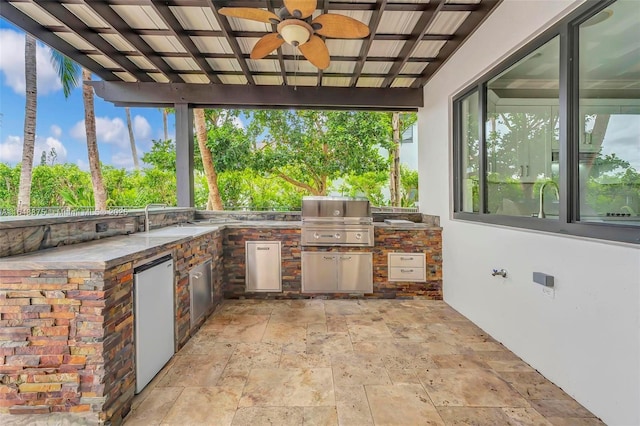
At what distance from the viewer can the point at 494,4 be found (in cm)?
236

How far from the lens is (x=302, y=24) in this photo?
6.83ft

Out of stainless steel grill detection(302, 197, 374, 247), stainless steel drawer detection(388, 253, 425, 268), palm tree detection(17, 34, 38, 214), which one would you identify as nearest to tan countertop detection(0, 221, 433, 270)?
stainless steel grill detection(302, 197, 374, 247)

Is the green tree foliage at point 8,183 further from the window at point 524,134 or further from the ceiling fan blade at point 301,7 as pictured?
the window at point 524,134

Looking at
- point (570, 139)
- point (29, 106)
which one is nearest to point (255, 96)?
point (570, 139)

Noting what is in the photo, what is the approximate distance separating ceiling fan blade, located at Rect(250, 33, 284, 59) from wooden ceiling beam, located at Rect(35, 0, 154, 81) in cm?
175

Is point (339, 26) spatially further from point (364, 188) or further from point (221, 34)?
point (364, 188)

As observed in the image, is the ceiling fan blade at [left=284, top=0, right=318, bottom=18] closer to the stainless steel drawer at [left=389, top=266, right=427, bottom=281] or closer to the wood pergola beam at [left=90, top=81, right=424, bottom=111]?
the wood pergola beam at [left=90, top=81, right=424, bottom=111]

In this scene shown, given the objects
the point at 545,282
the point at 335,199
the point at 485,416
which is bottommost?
the point at 485,416

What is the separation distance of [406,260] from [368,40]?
262 cm

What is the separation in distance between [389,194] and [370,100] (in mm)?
2965

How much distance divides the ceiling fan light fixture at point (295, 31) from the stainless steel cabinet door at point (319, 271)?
2.38 metres

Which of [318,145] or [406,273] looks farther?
[318,145]

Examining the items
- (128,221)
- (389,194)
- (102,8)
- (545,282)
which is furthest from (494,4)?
(389,194)

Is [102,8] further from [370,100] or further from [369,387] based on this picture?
[369,387]
